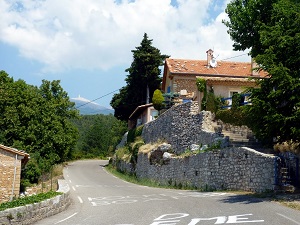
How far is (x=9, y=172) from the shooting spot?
2727 cm

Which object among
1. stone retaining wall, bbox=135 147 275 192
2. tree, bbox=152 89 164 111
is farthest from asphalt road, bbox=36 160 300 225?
tree, bbox=152 89 164 111

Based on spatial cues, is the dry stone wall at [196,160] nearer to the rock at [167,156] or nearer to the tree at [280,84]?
the rock at [167,156]

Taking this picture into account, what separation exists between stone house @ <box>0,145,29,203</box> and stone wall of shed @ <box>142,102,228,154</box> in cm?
1195

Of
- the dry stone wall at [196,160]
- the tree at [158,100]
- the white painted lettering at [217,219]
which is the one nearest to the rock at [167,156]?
the dry stone wall at [196,160]

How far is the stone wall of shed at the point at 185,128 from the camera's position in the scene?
95.1ft

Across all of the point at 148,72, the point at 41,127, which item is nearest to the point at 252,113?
the point at 41,127

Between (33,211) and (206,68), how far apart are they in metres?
33.2

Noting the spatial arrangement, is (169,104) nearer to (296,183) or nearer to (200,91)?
(200,91)

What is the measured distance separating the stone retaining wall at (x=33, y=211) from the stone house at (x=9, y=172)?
42.3ft

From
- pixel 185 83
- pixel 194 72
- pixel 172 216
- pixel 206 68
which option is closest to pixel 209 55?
pixel 206 68

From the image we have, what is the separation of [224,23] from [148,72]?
87.3 ft

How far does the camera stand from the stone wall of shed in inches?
1142

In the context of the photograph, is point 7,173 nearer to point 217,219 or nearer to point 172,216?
point 172,216

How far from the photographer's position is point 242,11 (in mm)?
26562
